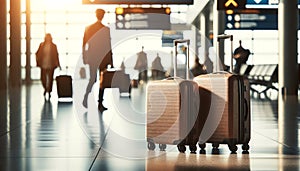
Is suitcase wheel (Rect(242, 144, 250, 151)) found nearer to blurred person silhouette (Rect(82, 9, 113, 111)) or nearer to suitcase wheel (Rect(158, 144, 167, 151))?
suitcase wheel (Rect(158, 144, 167, 151))

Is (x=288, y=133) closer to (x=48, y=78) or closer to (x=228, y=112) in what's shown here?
(x=228, y=112)

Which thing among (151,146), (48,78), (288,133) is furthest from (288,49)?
(151,146)

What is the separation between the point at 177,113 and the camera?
6.98 metres

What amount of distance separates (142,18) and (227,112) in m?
17.4

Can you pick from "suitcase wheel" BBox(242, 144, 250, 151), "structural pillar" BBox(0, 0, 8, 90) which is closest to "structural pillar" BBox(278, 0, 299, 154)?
"structural pillar" BBox(0, 0, 8, 90)

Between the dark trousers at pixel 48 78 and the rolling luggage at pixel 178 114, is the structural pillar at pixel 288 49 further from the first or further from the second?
the rolling luggage at pixel 178 114

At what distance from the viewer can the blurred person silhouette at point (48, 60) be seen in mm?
20984

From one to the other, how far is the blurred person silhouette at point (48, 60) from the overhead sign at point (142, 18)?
3.02m

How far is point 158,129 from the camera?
7277 mm

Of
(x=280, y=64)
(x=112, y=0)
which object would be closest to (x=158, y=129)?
(x=112, y=0)

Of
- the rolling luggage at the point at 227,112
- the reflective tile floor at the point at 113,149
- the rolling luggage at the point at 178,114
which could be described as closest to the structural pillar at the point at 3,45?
the reflective tile floor at the point at 113,149

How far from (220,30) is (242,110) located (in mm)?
25783

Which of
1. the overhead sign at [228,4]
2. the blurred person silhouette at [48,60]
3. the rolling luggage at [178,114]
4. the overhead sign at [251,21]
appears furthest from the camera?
the overhead sign at [251,21]

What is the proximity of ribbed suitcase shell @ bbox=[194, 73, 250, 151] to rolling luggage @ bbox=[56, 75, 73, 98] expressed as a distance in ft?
→ 40.9
